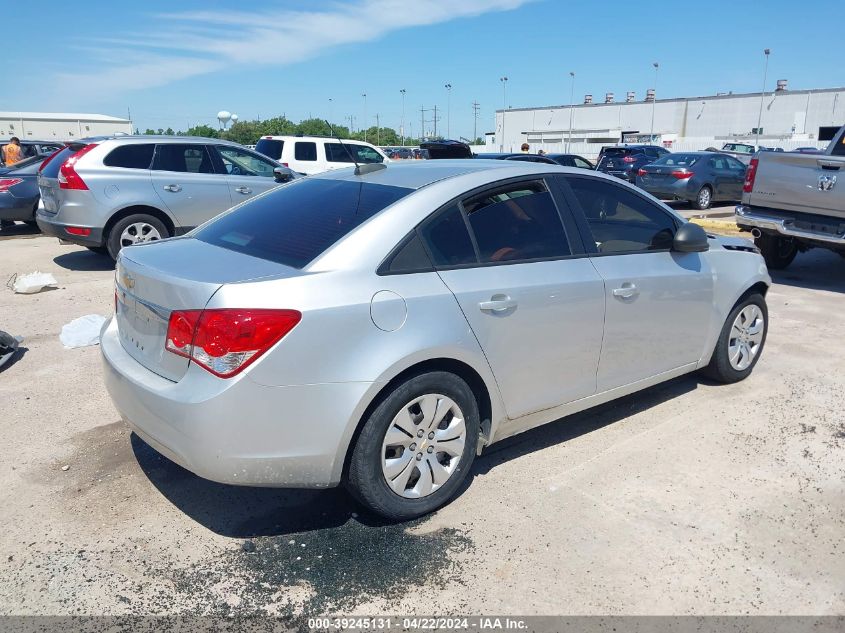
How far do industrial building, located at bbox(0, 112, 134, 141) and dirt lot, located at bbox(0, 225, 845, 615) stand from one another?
59.0 m

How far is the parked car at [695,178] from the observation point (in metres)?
17.4

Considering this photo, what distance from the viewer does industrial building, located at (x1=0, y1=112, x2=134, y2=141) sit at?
5738 centimetres

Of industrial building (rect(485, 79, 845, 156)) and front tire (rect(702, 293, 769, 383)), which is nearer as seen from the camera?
front tire (rect(702, 293, 769, 383))

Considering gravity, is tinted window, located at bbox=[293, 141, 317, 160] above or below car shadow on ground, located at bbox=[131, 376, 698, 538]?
above

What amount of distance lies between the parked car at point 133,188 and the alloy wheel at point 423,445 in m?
6.54

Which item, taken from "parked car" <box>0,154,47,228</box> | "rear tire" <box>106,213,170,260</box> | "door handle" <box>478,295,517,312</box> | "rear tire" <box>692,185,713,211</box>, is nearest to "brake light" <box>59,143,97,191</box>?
"rear tire" <box>106,213,170,260</box>

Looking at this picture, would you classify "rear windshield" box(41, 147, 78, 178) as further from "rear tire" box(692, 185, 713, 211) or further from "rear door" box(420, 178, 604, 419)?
"rear tire" box(692, 185, 713, 211)

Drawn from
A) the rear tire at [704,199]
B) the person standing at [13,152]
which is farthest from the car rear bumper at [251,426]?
the rear tire at [704,199]

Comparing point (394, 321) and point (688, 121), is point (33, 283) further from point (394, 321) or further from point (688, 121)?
point (688, 121)

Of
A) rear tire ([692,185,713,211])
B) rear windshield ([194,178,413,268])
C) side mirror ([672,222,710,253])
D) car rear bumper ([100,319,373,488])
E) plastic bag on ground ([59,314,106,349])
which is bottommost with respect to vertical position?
plastic bag on ground ([59,314,106,349])

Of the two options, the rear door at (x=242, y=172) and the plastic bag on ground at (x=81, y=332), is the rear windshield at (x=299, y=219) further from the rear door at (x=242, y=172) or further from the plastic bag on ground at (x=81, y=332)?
the rear door at (x=242, y=172)

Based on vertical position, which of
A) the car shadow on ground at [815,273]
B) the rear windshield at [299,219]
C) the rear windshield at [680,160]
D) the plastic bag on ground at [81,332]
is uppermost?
the rear windshield at [680,160]

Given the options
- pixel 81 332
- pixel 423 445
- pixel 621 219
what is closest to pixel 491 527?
pixel 423 445

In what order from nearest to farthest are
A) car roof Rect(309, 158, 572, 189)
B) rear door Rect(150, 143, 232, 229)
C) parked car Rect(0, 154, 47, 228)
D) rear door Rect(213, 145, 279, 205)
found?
car roof Rect(309, 158, 572, 189) < rear door Rect(150, 143, 232, 229) < rear door Rect(213, 145, 279, 205) < parked car Rect(0, 154, 47, 228)
